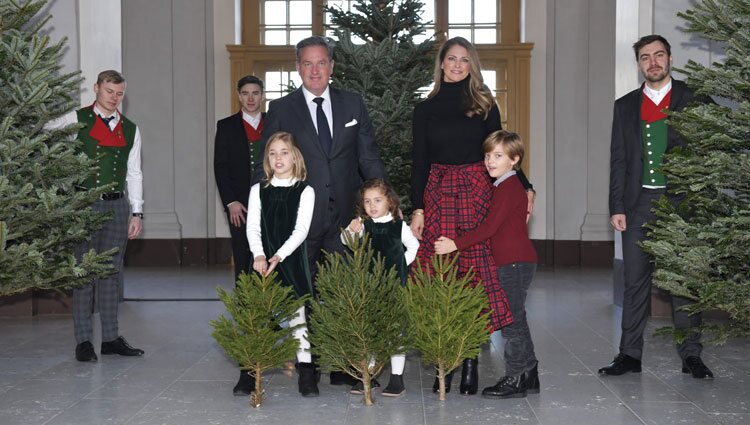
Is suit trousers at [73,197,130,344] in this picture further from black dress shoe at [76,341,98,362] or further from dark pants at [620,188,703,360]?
dark pants at [620,188,703,360]

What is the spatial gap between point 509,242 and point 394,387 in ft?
3.14

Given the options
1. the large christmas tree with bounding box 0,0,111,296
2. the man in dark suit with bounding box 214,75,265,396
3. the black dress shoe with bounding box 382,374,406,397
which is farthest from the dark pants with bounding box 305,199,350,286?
the man in dark suit with bounding box 214,75,265,396

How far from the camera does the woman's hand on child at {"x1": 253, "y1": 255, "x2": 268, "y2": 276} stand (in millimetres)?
5145

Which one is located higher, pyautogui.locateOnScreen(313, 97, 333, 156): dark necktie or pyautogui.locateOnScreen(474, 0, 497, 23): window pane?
pyautogui.locateOnScreen(474, 0, 497, 23): window pane

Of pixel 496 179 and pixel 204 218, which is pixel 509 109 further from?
pixel 496 179

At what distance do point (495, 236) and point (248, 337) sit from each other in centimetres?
135

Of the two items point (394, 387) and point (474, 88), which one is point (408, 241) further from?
point (474, 88)

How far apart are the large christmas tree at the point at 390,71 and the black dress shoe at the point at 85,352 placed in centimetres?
284

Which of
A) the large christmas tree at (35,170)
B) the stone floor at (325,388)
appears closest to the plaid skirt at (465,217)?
the stone floor at (325,388)

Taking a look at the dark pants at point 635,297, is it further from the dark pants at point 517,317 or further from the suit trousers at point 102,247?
the suit trousers at point 102,247

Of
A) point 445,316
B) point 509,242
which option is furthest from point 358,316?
point 509,242

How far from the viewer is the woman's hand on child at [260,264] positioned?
5.14 metres

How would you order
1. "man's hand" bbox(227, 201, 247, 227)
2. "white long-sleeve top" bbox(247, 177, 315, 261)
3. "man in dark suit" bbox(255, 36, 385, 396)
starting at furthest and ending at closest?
"man's hand" bbox(227, 201, 247, 227)
"man in dark suit" bbox(255, 36, 385, 396)
"white long-sleeve top" bbox(247, 177, 315, 261)

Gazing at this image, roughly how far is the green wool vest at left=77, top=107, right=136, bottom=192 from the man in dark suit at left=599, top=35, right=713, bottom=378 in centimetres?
307
